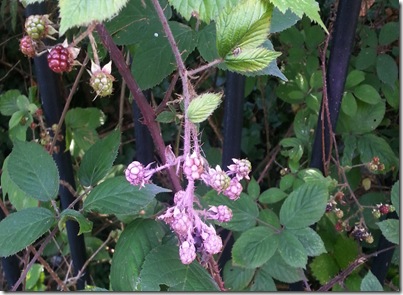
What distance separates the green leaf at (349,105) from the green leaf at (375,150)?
78 mm

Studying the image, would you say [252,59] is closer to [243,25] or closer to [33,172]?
[243,25]

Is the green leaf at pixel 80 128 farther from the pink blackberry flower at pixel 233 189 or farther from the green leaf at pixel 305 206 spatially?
the pink blackberry flower at pixel 233 189

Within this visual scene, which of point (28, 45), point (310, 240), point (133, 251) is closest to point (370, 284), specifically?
point (310, 240)

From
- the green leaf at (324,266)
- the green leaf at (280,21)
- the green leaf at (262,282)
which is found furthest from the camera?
the green leaf at (324,266)

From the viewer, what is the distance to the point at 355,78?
102cm

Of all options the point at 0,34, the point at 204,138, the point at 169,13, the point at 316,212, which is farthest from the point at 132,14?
the point at 0,34

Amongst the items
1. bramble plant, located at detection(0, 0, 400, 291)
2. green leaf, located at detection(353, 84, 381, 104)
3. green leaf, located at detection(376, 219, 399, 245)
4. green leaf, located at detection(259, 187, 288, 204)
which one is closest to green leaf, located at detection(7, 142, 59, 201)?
bramble plant, located at detection(0, 0, 400, 291)

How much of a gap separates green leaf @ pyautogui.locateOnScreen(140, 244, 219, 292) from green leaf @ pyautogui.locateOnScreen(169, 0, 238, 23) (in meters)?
0.32

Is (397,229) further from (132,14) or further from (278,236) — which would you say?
(132,14)

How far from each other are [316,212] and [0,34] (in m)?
1.15

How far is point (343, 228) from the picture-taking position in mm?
999

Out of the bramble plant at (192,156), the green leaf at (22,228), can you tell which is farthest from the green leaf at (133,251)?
the green leaf at (22,228)

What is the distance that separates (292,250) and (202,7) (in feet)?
1.56

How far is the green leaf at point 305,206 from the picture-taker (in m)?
0.82
